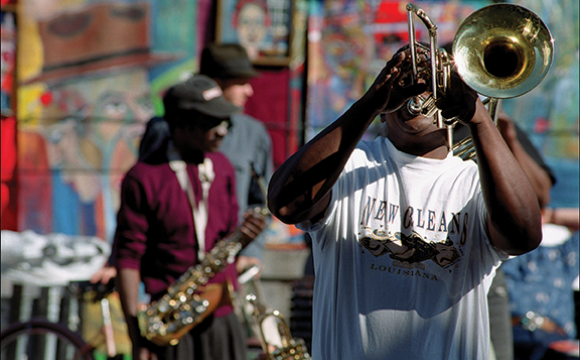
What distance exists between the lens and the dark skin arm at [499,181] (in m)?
1.97

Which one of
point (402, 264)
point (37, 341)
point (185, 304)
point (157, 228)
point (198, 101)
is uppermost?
point (198, 101)

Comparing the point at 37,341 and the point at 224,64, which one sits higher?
the point at 224,64

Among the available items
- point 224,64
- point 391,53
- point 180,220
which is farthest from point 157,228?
point 391,53

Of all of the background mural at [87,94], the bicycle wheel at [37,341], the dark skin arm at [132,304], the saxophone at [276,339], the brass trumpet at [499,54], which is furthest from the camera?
the background mural at [87,94]

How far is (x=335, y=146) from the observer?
2.00 m

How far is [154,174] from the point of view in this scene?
3594mm

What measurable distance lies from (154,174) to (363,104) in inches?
73.0

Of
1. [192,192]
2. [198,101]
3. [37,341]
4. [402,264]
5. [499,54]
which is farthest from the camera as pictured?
[37,341]

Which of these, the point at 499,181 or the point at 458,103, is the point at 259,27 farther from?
the point at 499,181

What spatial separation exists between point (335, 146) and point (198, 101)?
1.92 m

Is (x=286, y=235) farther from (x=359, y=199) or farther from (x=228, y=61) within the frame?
(x=359, y=199)

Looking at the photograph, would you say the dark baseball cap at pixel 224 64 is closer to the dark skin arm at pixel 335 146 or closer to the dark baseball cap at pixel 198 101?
the dark baseball cap at pixel 198 101

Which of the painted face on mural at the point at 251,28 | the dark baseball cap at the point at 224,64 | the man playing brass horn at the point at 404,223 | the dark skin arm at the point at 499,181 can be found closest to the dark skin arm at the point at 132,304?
the man playing brass horn at the point at 404,223

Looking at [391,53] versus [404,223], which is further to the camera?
[391,53]
